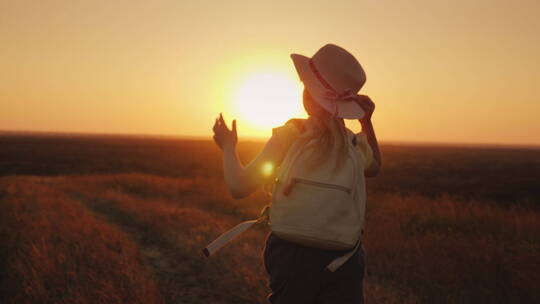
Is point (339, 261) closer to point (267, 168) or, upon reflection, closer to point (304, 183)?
point (304, 183)

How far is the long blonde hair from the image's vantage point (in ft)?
4.49

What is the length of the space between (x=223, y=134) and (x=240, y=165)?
0.47ft

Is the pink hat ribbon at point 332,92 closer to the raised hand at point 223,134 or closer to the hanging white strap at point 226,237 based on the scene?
the raised hand at point 223,134

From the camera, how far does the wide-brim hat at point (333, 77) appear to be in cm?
151

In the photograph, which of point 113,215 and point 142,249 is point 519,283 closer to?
point 142,249

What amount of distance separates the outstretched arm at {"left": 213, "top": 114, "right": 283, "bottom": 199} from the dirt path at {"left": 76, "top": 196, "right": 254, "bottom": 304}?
→ 2969mm

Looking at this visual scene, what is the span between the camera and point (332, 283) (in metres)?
1.45

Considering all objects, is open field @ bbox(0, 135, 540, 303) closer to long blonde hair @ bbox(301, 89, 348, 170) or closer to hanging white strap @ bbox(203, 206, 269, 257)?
hanging white strap @ bbox(203, 206, 269, 257)

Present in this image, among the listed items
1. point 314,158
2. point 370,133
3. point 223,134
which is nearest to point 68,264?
point 223,134

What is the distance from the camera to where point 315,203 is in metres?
1.34

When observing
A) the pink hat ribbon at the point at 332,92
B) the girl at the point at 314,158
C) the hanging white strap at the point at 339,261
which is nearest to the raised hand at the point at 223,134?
the girl at the point at 314,158

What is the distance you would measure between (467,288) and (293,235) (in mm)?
3853

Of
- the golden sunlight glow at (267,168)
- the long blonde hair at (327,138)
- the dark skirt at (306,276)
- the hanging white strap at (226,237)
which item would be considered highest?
the long blonde hair at (327,138)

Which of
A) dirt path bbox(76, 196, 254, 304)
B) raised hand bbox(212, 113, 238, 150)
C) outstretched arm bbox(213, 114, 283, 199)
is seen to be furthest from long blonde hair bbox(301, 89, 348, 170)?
dirt path bbox(76, 196, 254, 304)
